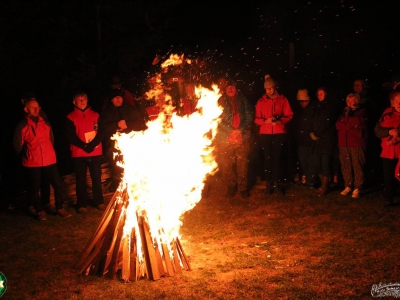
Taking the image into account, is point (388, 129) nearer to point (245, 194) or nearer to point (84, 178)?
point (245, 194)

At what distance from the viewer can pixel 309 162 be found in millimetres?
9781

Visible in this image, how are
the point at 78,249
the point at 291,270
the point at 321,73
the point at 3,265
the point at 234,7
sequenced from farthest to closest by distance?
the point at 234,7, the point at 321,73, the point at 78,249, the point at 3,265, the point at 291,270

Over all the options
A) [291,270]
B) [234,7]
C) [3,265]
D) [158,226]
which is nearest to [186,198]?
[158,226]

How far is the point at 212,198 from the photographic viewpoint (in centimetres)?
948

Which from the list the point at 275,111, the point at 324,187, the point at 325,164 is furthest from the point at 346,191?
the point at 275,111

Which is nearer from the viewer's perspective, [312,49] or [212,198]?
[212,198]

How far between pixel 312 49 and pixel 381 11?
8.22ft

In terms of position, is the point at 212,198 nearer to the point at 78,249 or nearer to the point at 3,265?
the point at 78,249

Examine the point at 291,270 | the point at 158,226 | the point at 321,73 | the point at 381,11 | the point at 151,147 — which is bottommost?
the point at 291,270

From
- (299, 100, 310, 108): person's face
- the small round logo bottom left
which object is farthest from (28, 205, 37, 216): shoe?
(299, 100, 310, 108): person's face

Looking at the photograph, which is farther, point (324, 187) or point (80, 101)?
point (324, 187)

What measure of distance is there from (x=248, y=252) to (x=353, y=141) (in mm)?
3950

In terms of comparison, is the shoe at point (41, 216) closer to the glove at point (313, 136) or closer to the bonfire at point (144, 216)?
the bonfire at point (144, 216)

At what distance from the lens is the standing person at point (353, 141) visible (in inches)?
356
